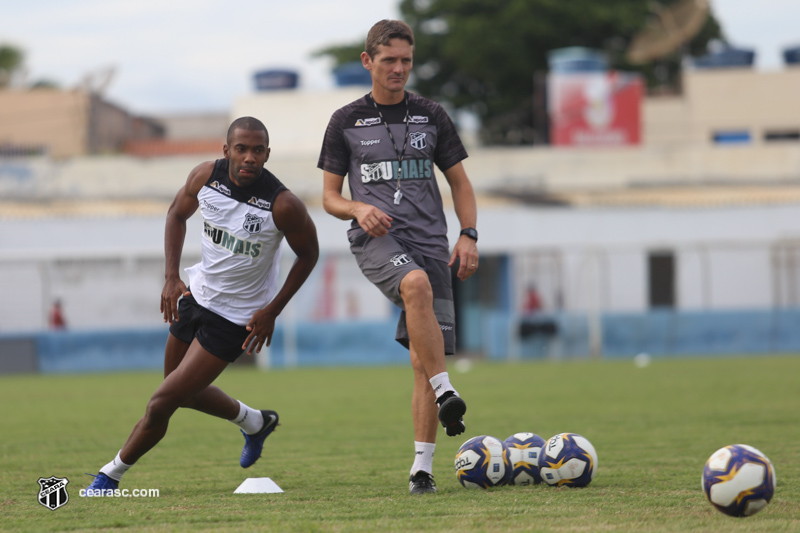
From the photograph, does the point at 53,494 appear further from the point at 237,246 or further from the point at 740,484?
the point at 740,484

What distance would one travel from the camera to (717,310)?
2573 cm

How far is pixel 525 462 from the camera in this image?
578 cm

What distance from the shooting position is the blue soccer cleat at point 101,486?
218 inches

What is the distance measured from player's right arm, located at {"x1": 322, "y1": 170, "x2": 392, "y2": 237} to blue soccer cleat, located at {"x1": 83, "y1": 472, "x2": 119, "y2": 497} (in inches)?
75.2

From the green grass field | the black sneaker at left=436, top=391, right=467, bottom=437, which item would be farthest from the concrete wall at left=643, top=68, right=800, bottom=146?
the black sneaker at left=436, top=391, right=467, bottom=437

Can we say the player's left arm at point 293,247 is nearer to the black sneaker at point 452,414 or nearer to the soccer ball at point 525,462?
the black sneaker at point 452,414

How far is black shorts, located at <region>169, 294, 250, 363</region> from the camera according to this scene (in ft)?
18.6

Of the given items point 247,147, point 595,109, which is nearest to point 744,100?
point 595,109

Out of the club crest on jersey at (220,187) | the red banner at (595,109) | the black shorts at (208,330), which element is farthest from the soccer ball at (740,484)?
the red banner at (595,109)

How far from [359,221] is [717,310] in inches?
861

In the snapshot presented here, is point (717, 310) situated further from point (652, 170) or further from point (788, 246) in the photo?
point (652, 170)

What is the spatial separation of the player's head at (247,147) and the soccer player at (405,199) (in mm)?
447

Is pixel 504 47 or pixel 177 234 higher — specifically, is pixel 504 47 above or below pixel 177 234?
above

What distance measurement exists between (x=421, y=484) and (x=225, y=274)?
1.60 metres
